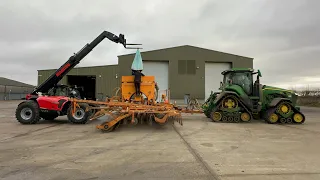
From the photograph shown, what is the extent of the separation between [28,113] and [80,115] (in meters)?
2.57

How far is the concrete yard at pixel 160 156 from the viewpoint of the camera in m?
4.50

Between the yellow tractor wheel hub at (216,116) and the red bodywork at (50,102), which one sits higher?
the red bodywork at (50,102)

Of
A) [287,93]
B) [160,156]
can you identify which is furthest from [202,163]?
[287,93]

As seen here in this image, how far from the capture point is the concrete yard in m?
4.50

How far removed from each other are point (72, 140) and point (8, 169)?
289cm

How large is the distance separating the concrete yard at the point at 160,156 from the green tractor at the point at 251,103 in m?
3.34

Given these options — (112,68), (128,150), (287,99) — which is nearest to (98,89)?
(112,68)

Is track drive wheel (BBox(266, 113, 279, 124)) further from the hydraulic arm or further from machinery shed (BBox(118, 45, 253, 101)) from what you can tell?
machinery shed (BBox(118, 45, 253, 101))

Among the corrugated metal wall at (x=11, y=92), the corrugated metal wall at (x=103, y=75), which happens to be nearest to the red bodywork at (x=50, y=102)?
the corrugated metal wall at (x=103, y=75)

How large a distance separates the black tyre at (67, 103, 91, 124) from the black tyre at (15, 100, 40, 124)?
1650 mm

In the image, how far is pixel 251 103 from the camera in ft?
40.2

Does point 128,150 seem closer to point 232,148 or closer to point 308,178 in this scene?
point 232,148

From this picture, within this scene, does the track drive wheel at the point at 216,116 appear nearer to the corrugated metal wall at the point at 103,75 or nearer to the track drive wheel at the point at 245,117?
the track drive wheel at the point at 245,117

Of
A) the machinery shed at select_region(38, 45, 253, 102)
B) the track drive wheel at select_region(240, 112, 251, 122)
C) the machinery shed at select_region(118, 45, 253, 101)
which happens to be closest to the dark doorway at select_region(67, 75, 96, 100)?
the machinery shed at select_region(38, 45, 253, 102)
